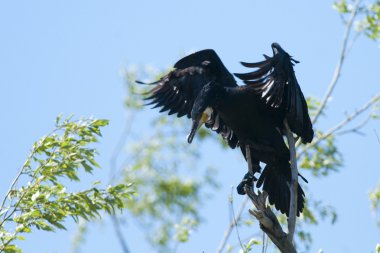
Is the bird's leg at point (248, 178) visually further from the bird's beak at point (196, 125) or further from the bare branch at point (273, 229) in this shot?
the bare branch at point (273, 229)

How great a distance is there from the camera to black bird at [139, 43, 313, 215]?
373 inches

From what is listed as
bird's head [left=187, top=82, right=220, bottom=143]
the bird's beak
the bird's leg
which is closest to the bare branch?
the bird's leg

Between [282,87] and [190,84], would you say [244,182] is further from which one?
[190,84]

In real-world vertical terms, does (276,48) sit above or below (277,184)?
above

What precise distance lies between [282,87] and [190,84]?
1521 millimetres

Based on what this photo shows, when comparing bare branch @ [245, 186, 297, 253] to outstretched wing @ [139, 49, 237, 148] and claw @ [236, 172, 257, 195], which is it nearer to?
claw @ [236, 172, 257, 195]

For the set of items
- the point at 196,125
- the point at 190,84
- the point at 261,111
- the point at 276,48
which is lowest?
the point at 196,125

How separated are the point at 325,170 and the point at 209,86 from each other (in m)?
6.19

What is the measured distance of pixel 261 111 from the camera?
385 inches

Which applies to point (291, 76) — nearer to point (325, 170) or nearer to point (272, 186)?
point (272, 186)

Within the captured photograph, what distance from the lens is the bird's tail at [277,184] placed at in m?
→ 9.98

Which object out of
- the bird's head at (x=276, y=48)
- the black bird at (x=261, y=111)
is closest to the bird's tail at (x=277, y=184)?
the black bird at (x=261, y=111)

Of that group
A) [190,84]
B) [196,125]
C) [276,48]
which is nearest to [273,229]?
[196,125]

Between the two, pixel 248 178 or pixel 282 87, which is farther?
pixel 248 178
